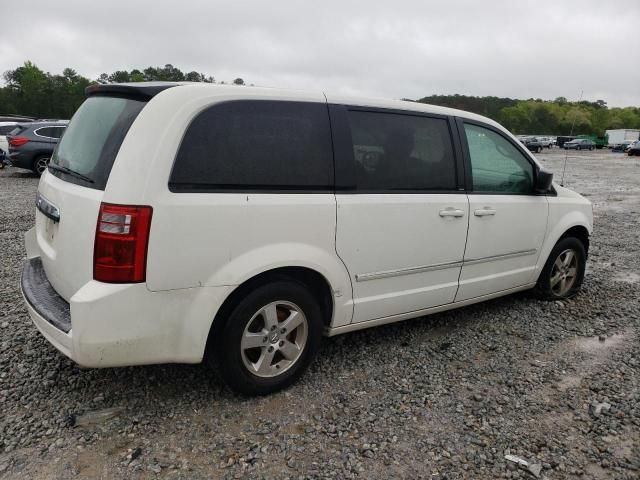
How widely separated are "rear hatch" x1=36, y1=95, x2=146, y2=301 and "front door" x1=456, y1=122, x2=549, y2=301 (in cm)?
248

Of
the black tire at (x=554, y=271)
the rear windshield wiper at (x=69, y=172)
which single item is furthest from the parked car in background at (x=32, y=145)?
the black tire at (x=554, y=271)

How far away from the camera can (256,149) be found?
2.72 meters

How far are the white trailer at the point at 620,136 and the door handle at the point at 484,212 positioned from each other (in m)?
75.6

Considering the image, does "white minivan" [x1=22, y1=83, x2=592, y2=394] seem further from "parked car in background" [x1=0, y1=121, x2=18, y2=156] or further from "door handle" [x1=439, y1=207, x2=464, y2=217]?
"parked car in background" [x1=0, y1=121, x2=18, y2=156]

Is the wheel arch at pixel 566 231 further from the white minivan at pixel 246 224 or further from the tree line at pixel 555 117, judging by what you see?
the tree line at pixel 555 117

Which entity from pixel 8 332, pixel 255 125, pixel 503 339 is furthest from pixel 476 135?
pixel 8 332

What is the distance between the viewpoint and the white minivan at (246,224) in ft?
7.91

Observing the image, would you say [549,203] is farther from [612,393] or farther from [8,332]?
[8,332]

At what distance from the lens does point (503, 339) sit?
12.9 feet

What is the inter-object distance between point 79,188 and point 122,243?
Answer: 1.74 ft

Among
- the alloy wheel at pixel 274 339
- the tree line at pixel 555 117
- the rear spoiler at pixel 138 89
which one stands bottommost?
the alloy wheel at pixel 274 339

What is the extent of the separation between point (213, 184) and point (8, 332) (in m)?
2.34

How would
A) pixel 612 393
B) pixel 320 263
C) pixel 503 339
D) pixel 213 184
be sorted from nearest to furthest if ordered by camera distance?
pixel 213 184
pixel 320 263
pixel 612 393
pixel 503 339

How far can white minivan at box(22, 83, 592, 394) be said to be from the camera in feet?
7.91
